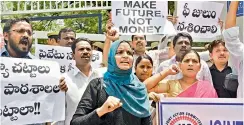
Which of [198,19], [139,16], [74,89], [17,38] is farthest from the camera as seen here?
[198,19]

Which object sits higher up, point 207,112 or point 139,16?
point 139,16

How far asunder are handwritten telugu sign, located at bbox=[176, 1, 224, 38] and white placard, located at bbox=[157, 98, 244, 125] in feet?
7.74

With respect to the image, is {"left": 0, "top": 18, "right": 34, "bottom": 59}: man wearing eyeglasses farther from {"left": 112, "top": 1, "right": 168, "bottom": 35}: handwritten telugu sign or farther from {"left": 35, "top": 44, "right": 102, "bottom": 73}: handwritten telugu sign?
{"left": 112, "top": 1, "right": 168, "bottom": 35}: handwritten telugu sign

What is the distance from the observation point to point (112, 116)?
2.69 m

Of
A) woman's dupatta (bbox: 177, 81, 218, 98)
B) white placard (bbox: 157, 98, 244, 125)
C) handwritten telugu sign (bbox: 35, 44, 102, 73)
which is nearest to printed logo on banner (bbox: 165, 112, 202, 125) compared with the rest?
white placard (bbox: 157, 98, 244, 125)

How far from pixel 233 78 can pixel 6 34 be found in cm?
209

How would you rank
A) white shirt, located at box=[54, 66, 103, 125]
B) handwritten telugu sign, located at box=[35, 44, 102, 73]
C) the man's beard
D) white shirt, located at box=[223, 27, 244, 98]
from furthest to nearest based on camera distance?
handwritten telugu sign, located at box=[35, 44, 102, 73] < white shirt, located at box=[223, 27, 244, 98] < white shirt, located at box=[54, 66, 103, 125] < the man's beard

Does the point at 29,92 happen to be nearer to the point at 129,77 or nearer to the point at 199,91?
the point at 129,77

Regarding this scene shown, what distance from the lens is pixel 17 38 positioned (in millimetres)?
3410

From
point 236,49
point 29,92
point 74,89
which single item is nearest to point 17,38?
point 29,92

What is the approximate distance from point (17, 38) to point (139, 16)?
1.94 meters

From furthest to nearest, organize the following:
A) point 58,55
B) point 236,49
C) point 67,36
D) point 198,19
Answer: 1. point 198,19
2. point 67,36
3. point 58,55
4. point 236,49

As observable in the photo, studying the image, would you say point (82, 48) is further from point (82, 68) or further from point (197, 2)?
point (197, 2)

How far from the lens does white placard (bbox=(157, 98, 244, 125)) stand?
9.50ft
